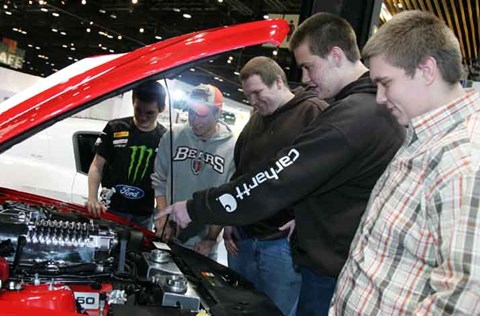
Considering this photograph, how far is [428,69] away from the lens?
49.7 inches

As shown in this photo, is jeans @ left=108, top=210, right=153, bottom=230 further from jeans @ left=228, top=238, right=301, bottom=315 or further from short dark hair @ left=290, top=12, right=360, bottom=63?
short dark hair @ left=290, top=12, right=360, bottom=63

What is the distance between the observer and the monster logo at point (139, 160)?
3.09 meters

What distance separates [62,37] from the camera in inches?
642

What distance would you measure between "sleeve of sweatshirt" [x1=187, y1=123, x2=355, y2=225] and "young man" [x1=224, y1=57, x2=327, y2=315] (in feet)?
2.18

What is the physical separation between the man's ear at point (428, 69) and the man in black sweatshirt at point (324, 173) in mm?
Answer: 502

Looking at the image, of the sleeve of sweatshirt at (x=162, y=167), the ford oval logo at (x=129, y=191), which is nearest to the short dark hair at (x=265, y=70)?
the sleeve of sweatshirt at (x=162, y=167)

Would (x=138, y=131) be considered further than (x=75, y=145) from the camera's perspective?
No

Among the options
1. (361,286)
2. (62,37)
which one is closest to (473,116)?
(361,286)

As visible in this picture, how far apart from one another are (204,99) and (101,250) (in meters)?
1.17

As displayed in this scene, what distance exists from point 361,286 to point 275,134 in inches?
50.4

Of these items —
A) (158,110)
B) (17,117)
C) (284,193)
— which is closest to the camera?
(17,117)

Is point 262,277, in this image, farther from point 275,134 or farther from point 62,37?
point 62,37

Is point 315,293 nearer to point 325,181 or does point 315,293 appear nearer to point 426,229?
point 325,181

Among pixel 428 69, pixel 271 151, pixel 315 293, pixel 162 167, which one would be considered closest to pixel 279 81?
pixel 271 151
